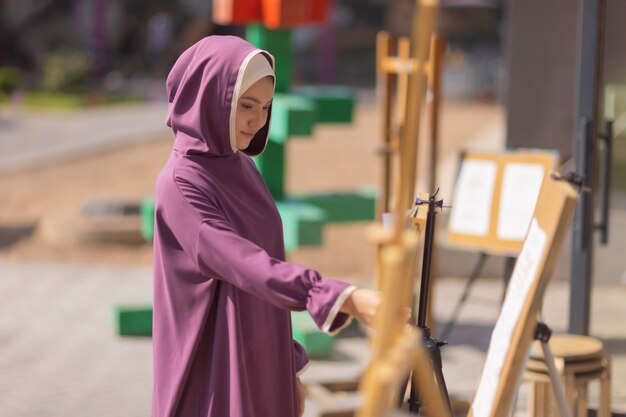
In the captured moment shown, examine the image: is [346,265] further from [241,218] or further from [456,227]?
[241,218]

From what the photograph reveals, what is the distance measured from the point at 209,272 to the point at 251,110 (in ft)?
1.45

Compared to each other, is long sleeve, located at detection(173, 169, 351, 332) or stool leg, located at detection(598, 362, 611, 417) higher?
long sleeve, located at detection(173, 169, 351, 332)

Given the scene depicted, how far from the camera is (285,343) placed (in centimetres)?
318

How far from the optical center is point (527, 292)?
2.70 metres

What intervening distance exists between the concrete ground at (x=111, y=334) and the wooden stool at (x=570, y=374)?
1.21 m

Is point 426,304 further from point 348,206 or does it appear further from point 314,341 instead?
point 348,206

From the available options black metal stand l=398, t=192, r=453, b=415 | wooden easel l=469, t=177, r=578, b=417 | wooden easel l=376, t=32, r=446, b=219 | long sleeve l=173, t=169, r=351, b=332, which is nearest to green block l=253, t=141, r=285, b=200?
wooden easel l=376, t=32, r=446, b=219

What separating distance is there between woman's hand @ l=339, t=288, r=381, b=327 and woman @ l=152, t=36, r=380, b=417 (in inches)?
14.4

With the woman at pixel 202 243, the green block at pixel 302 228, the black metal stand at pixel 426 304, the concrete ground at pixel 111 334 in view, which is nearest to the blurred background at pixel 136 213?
Answer: the concrete ground at pixel 111 334

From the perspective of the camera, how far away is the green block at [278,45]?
297 inches

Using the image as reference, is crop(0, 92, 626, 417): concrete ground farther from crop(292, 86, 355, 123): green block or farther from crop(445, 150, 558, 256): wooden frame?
A: crop(292, 86, 355, 123): green block

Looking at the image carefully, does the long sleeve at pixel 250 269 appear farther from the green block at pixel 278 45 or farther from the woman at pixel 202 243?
the green block at pixel 278 45

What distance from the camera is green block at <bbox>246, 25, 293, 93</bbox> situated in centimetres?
753

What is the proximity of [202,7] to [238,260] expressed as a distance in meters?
35.0
